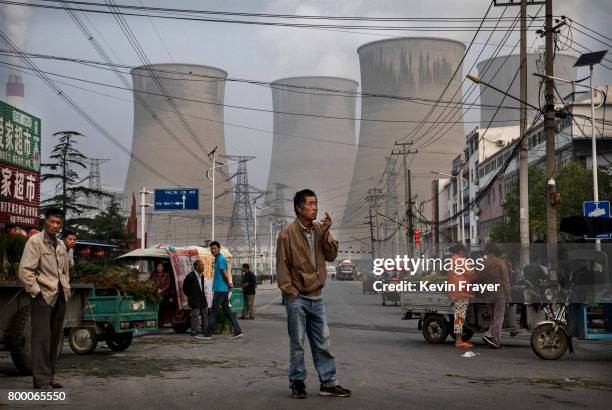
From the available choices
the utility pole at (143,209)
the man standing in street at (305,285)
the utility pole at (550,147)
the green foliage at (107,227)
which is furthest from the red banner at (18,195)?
the green foliage at (107,227)

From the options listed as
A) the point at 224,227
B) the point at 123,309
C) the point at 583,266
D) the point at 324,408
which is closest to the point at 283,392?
A: the point at 324,408

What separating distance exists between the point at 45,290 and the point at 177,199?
35136 mm

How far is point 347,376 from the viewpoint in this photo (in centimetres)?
859

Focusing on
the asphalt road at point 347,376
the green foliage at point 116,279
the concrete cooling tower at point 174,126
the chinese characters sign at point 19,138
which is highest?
the concrete cooling tower at point 174,126

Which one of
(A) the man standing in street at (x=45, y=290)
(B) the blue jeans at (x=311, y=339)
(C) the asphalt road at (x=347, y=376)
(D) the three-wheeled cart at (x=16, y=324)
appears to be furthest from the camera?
(D) the three-wheeled cart at (x=16, y=324)

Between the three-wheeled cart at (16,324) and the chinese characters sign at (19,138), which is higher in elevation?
the chinese characters sign at (19,138)

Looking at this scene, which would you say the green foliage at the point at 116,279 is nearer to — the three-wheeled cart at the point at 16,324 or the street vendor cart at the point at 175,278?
the three-wheeled cart at the point at 16,324

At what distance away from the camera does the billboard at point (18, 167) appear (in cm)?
1638

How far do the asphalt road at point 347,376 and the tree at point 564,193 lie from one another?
25.7 m

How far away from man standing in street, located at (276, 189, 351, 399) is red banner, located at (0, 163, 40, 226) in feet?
35.1

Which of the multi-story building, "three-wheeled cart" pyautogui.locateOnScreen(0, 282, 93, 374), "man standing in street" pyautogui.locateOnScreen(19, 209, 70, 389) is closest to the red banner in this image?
"three-wheeled cart" pyautogui.locateOnScreen(0, 282, 93, 374)

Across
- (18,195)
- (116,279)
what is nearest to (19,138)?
Answer: (18,195)

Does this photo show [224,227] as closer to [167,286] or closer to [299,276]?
[167,286]

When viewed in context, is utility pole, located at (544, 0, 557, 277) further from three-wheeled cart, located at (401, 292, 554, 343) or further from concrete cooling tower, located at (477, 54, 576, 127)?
concrete cooling tower, located at (477, 54, 576, 127)
